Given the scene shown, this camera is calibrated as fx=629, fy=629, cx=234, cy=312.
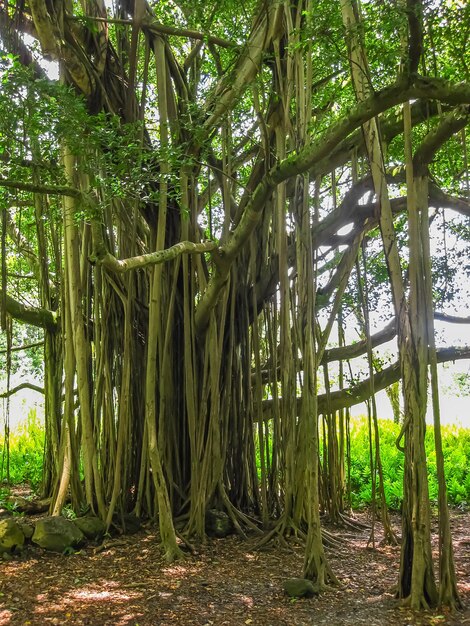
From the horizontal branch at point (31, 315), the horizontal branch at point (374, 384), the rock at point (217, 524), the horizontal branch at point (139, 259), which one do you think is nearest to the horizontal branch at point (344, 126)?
the horizontal branch at point (139, 259)

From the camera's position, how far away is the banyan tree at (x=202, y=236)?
319 cm

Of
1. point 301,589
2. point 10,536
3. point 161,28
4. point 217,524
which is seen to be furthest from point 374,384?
point 161,28

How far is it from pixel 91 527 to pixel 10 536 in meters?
0.50

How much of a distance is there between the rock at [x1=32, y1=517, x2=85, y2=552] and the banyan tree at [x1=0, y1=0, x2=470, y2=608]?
308 millimetres

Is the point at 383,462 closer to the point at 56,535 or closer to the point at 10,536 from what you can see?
the point at 56,535

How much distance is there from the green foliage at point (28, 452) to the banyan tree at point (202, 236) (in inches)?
62.0

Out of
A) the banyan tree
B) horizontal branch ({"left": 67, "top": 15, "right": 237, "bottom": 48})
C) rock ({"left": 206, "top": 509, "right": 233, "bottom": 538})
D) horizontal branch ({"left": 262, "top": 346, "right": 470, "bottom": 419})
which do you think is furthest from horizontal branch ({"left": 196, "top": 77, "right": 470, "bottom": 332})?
horizontal branch ({"left": 262, "top": 346, "right": 470, "bottom": 419})

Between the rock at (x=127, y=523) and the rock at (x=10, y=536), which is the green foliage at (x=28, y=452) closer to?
the rock at (x=127, y=523)

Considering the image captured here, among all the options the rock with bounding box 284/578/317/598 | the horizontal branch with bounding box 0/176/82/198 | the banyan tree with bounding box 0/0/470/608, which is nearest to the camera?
the horizontal branch with bounding box 0/176/82/198

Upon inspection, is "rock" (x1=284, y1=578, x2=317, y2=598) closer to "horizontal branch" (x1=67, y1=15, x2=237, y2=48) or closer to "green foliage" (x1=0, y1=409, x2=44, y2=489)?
"horizontal branch" (x1=67, y1=15, x2=237, y2=48)

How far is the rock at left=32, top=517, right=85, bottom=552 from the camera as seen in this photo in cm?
375

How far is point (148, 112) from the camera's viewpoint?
572 cm

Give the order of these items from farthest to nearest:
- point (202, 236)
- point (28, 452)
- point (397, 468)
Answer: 1. point (28, 452)
2. point (397, 468)
3. point (202, 236)

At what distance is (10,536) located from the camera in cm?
372
